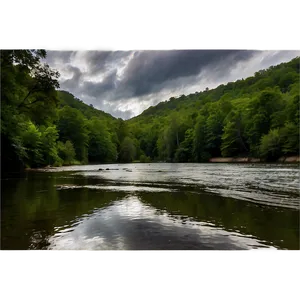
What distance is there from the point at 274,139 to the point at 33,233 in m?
32.8

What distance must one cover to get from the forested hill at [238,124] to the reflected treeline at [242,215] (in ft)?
45.5

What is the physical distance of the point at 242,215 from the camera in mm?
5336

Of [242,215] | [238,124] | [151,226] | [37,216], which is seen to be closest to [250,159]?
[238,124]

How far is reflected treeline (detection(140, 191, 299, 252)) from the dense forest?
Answer: 351 centimetres

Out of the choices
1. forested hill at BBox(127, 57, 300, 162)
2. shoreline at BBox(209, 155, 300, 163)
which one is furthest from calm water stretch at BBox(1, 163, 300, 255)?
shoreline at BBox(209, 155, 300, 163)

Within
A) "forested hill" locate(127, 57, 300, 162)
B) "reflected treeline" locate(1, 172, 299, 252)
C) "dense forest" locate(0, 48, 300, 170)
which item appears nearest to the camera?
"reflected treeline" locate(1, 172, 299, 252)

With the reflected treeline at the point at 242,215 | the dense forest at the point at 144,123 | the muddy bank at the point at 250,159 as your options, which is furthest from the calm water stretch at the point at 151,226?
the muddy bank at the point at 250,159

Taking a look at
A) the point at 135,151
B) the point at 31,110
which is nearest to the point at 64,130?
the point at 31,110

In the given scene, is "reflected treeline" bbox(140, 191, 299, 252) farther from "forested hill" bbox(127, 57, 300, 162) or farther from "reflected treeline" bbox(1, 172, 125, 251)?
"forested hill" bbox(127, 57, 300, 162)

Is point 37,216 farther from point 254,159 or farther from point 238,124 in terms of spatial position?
point 238,124

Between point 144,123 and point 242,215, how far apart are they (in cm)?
1551

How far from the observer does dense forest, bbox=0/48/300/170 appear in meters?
13.2

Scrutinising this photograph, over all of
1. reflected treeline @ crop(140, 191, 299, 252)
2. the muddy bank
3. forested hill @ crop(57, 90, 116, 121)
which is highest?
forested hill @ crop(57, 90, 116, 121)
